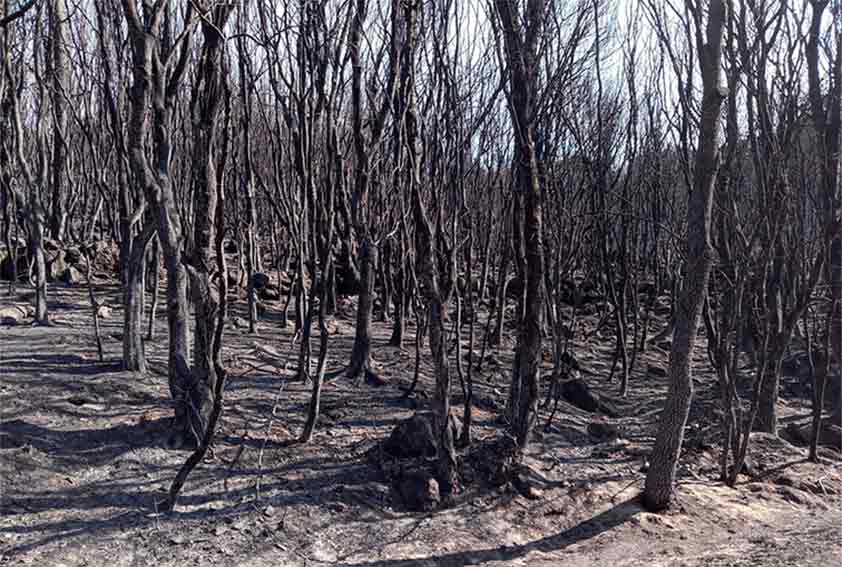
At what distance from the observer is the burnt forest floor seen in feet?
13.4

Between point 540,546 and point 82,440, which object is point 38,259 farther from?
point 540,546

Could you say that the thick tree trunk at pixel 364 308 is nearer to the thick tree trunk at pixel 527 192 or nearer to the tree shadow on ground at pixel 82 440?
the thick tree trunk at pixel 527 192

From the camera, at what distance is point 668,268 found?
46.1 feet

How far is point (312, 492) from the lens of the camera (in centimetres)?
473

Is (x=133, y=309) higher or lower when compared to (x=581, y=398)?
higher

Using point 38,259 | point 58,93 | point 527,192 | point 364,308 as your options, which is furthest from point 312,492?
point 58,93

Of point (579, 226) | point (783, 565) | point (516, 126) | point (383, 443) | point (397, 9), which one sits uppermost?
point (397, 9)

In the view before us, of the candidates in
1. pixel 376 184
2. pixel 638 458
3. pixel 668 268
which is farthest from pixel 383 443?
pixel 668 268

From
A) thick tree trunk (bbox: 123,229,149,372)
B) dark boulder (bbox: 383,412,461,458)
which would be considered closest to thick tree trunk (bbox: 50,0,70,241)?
thick tree trunk (bbox: 123,229,149,372)

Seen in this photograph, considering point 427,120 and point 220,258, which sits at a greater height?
point 427,120

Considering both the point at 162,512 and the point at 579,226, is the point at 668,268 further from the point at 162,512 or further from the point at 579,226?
the point at 162,512

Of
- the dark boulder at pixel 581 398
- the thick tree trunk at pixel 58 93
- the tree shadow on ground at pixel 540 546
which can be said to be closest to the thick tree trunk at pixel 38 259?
the thick tree trunk at pixel 58 93

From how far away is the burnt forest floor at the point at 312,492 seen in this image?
4.07 metres

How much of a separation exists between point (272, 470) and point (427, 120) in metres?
3.56
